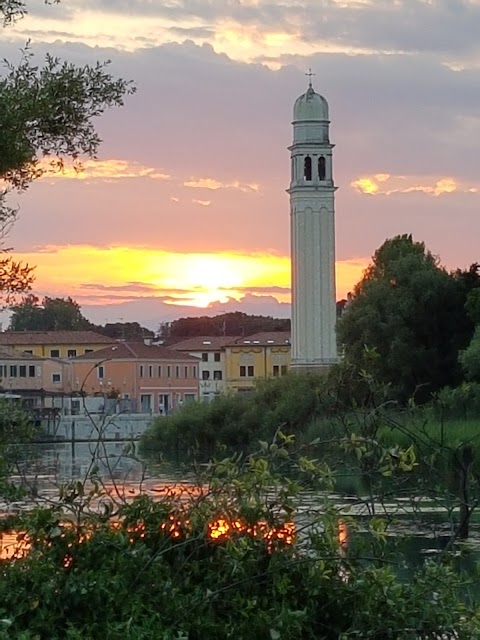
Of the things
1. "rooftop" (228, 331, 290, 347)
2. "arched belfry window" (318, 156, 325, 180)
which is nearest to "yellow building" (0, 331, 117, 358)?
"rooftop" (228, 331, 290, 347)

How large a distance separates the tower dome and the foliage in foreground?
63787 millimetres

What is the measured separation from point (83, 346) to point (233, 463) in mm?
77546

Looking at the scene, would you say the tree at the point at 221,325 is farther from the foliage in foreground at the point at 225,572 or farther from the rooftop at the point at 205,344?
the foliage in foreground at the point at 225,572

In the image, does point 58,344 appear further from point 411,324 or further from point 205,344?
point 411,324

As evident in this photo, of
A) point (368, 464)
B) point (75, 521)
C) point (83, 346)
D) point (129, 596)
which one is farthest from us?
point (83, 346)

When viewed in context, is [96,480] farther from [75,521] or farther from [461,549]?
[461,549]

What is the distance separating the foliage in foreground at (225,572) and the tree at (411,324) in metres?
36.5

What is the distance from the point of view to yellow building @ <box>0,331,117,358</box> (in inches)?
3228

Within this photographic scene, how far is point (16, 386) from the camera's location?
73.9 m

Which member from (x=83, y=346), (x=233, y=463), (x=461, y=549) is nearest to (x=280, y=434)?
(x=233, y=463)

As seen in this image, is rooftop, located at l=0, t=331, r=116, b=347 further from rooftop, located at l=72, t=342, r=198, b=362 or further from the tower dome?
the tower dome

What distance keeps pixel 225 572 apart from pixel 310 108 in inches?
2538

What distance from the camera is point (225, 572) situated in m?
5.23

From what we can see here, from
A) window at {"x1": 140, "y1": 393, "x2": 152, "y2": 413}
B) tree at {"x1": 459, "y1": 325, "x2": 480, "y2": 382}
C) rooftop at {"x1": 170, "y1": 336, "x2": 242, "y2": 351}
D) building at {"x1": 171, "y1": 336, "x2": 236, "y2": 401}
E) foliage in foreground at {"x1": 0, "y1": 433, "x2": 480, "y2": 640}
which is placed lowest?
foliage in foreground at {"x1": 0, "y1": 433, "x2": 480, "y2": 640}
